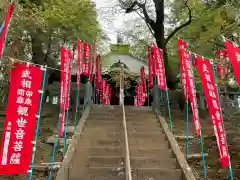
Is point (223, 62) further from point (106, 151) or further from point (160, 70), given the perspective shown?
point (106, 151)

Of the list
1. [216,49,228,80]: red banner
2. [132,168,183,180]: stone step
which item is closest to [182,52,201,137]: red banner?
[132,168,183,180]: stone step

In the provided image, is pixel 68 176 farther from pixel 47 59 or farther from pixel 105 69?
pixel 105 69

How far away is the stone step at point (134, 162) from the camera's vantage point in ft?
25.2

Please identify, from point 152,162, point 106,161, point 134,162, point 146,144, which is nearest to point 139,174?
point 134,162

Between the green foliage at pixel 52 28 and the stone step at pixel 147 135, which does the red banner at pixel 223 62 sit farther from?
the green foliage at pixel 52 28

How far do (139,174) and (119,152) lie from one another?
1.31 metres

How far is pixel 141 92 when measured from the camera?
1767 centimetres

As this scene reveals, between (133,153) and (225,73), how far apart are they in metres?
6.00

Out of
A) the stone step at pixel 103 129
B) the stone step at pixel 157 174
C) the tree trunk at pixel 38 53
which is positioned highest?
the tree trunk at pixel 38 53

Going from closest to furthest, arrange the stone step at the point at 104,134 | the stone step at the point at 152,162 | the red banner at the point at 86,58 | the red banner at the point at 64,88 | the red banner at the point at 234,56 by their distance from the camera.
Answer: the red banner at the point at 234,56 < the stone step at the point at 152,162 < the red banner at the point at 64,88 < the stone step at the point at 104,134 < the red banner at the point at 86,58

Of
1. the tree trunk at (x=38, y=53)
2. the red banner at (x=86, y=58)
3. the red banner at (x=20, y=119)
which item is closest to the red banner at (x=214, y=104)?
the red banner at (x=20, y=119)

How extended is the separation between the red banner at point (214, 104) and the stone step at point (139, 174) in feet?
4.88

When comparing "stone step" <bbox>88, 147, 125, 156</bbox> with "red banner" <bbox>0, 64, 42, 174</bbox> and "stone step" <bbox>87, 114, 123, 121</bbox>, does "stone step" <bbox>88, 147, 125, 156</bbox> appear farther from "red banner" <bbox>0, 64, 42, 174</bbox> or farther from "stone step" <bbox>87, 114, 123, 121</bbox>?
"red banner" <bbox>0, 64, 42, 174</bbox>

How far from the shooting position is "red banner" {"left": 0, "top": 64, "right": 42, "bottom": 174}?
5.20 m
